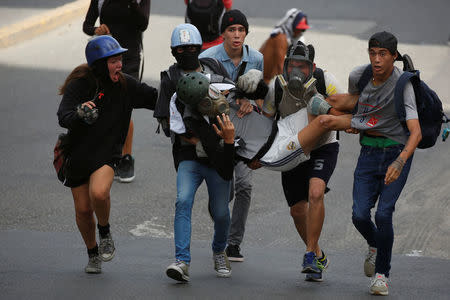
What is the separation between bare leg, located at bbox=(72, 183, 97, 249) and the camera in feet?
22.6

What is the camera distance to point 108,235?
6973 mm

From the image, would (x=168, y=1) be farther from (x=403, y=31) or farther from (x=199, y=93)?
(x=199, y=93)

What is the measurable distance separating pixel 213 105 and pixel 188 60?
539 millimetres

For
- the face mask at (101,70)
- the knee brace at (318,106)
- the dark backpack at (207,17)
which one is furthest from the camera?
the dark backpack at (207,17)

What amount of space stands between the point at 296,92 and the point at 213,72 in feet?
2.39

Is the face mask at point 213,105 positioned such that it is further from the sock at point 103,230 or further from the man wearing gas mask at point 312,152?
the sock at point 103,230

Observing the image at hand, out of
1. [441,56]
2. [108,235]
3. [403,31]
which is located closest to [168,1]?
[403,31]

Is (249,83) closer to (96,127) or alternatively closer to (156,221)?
(96,127)

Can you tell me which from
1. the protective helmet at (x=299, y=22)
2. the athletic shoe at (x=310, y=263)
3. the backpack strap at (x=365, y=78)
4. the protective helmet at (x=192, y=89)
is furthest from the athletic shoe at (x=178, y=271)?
the protective helmet at (x=299, y=22)

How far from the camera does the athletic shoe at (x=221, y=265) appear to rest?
7.19 meters

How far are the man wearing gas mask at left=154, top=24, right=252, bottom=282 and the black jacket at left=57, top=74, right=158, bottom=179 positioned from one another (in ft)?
1.11

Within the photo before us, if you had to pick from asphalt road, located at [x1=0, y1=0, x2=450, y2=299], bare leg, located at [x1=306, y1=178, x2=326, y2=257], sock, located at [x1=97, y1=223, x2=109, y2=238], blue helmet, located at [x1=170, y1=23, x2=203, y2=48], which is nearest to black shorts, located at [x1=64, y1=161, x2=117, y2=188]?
sock, located at [x1=97, y1=223, x2=109, y2=238]

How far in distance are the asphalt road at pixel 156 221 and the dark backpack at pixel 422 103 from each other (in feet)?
4.07

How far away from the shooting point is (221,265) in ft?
23.6
